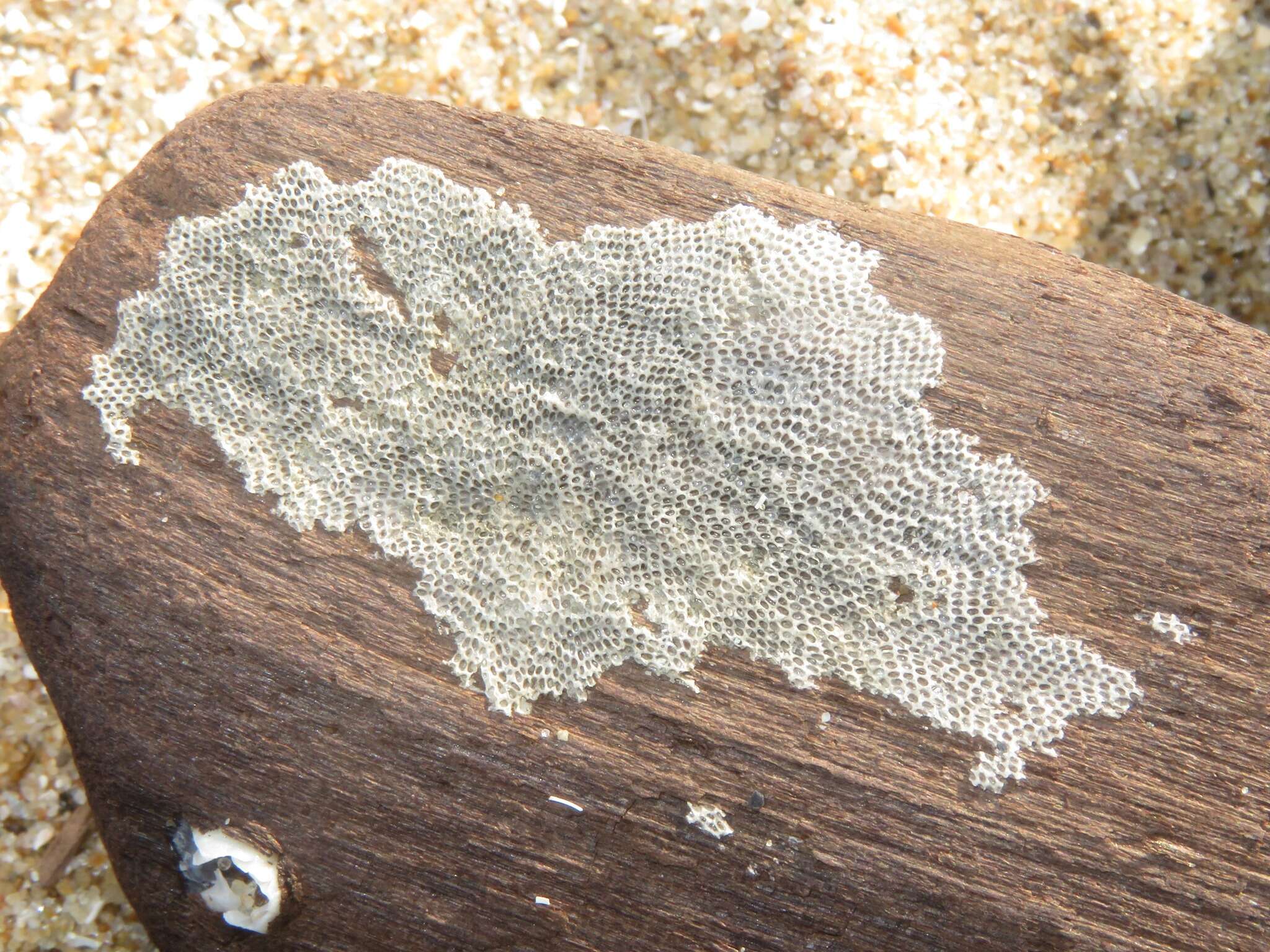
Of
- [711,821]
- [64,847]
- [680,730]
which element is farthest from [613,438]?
[64,847]

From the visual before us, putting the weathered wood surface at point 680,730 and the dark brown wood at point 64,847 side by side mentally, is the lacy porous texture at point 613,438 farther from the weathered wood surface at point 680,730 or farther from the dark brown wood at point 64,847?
the dark brown wood at point 64,847

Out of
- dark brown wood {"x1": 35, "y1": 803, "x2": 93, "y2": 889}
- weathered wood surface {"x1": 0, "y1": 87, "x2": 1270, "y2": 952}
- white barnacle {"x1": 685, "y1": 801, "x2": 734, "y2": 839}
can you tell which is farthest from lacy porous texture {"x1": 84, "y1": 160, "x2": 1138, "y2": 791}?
dark brown wood {"x1": 35, "y1": 803, "x2": 93, "y2": 889}

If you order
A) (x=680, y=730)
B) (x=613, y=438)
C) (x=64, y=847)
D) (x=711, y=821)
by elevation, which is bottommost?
(x=64, y=847)

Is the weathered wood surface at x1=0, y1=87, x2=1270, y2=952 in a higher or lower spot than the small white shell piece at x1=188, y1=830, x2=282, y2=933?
higher

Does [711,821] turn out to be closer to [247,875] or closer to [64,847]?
[247,875]

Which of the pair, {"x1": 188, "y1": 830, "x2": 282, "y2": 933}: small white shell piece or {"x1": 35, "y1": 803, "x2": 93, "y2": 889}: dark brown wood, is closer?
{"x1": 188, "y1": 830, "x2": 282, "y2": 933}: small white shell piece

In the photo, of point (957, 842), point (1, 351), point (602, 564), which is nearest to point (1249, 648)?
point (957, 842)

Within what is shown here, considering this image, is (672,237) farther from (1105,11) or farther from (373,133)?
(1105,11)

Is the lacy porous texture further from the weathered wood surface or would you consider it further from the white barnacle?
the white barnacle
